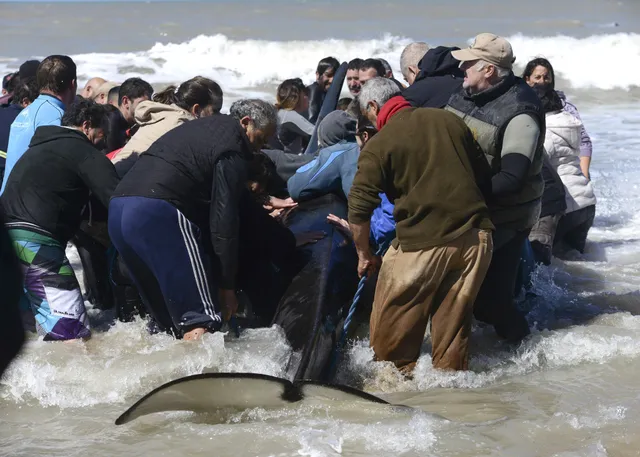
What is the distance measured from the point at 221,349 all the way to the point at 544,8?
145 ft

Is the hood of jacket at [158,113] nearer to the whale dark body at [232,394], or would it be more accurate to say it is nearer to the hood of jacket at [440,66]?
the hood of jacket at [440,66]

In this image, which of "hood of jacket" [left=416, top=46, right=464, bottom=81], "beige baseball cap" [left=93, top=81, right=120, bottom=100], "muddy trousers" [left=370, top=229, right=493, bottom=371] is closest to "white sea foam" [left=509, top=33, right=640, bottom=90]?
"beige baseball cap" [left=93, top=81, right=120, bottom=100]

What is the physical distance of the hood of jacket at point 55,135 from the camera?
5.80 metres

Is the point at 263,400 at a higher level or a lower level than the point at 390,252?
lower

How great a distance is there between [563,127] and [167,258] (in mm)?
4239

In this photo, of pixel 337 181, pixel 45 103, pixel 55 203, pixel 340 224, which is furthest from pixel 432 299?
pixel 45 103

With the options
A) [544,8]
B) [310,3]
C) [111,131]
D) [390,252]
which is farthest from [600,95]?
[310,3]

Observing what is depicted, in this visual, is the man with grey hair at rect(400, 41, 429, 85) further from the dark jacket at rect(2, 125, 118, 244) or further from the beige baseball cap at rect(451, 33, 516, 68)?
the dark jacket at rect(2, 125, 118, 244)

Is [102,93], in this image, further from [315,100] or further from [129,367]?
[129,367]

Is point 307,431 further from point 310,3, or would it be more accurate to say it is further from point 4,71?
point 310,3

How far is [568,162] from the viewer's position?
8484 mm

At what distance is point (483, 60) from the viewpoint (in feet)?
17.6

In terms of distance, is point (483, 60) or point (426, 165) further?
point (483, 60)

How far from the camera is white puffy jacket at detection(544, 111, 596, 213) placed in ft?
26.8
